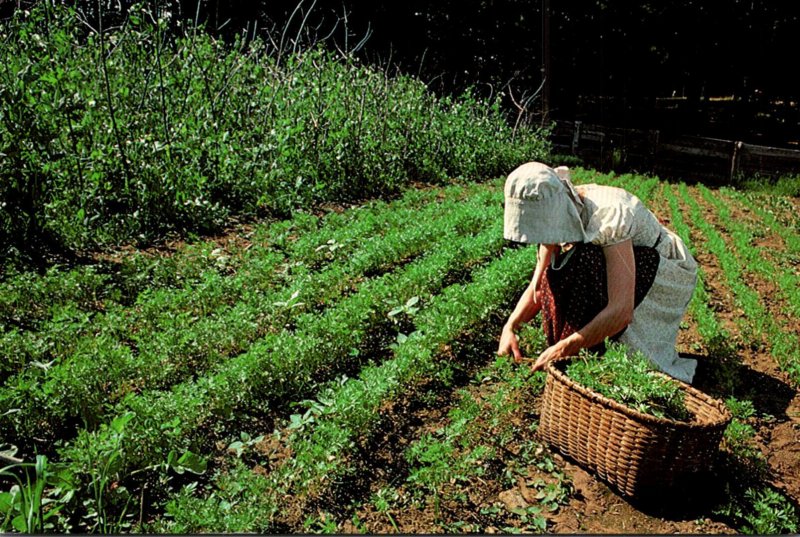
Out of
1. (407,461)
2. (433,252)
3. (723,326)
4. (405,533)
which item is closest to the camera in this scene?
(405,533)

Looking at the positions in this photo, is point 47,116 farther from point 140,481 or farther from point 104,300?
point 140,481

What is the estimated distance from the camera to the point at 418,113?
33.2 feet

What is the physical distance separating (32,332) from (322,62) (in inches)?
221

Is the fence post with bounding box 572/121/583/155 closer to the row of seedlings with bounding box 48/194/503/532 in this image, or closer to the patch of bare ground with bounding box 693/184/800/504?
the patch of bare ground with bounding box 693/184/800/504

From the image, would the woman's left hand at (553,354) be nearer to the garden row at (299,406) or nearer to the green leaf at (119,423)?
the garden row at (299,406)

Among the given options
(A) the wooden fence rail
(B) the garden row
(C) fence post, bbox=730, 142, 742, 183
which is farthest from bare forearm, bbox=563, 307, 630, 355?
(C) fence post, bbox=730, 142, 742, 183

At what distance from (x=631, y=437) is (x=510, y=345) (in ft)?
3.69

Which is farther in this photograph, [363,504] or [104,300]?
[104,300]

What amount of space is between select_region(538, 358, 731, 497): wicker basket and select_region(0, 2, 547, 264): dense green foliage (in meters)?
3.90

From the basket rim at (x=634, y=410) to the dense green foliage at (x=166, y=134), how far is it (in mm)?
3777

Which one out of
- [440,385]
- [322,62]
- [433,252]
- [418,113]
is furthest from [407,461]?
[418,113]

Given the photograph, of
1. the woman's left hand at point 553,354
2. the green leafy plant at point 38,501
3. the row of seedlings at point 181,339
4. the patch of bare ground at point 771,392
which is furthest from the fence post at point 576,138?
the green leafy plant at point 38,501

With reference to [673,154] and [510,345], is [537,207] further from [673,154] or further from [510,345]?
[673,154]

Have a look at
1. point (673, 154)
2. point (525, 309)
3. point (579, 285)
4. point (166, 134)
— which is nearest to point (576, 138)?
point (673, 154)
